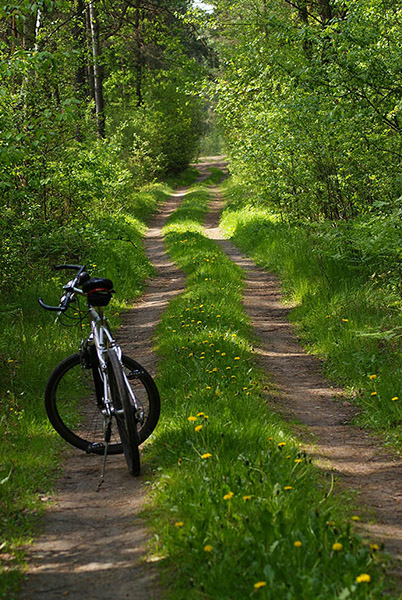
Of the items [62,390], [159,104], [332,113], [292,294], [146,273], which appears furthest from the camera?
[159,104]

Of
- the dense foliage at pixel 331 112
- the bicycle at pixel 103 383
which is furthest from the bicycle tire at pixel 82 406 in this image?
the dense foliage at pixel 331 112

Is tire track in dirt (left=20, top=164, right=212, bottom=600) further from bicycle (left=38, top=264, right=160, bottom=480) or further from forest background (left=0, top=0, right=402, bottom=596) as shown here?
forest background (left=0, top=0, right=402, bottom=596)

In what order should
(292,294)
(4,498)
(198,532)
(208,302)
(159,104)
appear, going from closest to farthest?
(198,532) < (4,498) < (208,302) < (292,294) < (159,104)

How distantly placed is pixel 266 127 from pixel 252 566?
31.6 ft

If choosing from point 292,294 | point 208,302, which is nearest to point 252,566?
point 208,302

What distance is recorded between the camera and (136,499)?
4324mm

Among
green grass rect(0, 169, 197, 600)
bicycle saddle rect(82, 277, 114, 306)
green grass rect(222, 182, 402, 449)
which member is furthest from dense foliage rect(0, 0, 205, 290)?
green grass rect(222, 182, 402, 449)

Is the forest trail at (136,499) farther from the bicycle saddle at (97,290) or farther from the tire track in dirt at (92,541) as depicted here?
the bicycle saddle at (97,290)

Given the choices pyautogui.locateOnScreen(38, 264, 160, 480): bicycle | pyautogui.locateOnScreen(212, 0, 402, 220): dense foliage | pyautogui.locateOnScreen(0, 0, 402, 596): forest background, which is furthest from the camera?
pyautogui.locateOnScreen(212, 0, 402, 220): dense foliage

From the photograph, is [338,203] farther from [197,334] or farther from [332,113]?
[197,334]

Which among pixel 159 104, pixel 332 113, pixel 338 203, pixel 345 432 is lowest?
pixel 345 432

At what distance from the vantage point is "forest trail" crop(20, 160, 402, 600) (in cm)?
337

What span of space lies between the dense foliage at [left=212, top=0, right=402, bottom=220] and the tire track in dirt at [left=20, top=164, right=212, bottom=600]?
3.81 m

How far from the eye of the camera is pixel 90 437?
5.60 m
